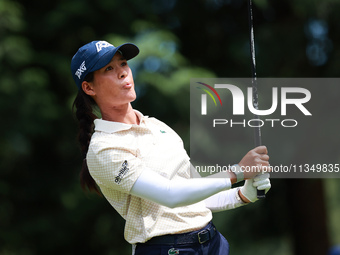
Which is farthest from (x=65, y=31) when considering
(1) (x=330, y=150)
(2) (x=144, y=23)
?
(1) (x=330, y=150)

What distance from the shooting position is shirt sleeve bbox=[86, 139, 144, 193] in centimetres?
213

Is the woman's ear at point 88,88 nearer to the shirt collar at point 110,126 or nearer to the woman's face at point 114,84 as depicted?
the woman's face at point 114,84

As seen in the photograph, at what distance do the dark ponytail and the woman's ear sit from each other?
0.19 feet

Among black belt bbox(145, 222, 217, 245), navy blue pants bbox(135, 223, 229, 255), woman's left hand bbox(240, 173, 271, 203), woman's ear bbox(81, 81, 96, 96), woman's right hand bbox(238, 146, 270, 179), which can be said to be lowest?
navy blue pants bbox(135, 223, 229, 255)

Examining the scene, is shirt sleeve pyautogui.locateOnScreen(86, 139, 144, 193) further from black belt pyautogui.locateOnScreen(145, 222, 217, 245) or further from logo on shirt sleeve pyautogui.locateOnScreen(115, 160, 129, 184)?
black belt pyautogui.locateOnScreen(145, 222, 217, 245)

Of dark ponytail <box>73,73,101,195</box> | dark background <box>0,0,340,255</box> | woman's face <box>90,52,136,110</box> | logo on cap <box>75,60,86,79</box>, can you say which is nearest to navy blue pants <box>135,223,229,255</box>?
dark ponytail <box>73,73,101,195</box>

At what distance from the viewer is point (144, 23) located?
6309 mm

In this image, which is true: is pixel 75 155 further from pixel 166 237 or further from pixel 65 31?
pixel 166 237

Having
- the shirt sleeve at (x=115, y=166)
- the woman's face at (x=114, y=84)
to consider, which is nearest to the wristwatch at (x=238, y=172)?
the shirt sleeve at (x=115, y=166)

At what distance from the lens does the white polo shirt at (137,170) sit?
7.03 feet

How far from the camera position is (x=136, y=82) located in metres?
5.87

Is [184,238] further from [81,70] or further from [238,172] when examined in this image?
[81,70]

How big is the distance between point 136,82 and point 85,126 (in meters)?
3.43

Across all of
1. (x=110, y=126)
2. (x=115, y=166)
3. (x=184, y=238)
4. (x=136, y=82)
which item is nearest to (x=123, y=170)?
(x=115, y=166)
